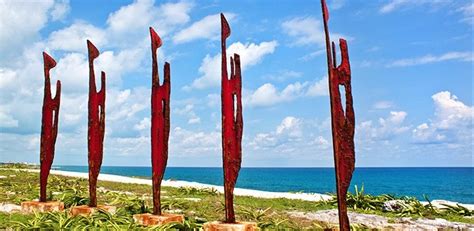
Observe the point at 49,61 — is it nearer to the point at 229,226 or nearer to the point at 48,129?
the point at 48,129

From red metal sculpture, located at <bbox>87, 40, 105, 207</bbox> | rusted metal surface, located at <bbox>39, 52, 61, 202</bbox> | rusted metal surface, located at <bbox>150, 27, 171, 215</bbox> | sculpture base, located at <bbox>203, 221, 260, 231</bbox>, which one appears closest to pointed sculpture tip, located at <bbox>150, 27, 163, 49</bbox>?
rusted metal surface, located at <bbox>150, 27, 171, 215</bbox>

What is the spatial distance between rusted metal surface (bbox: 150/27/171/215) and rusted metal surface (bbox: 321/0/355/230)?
155 inches

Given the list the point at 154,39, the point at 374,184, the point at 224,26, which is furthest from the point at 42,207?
the point at 374,184

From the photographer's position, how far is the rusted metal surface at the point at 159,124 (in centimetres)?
917

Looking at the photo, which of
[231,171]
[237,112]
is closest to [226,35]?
[237,112]

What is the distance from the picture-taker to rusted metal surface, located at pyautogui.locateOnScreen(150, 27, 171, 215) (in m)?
9.17

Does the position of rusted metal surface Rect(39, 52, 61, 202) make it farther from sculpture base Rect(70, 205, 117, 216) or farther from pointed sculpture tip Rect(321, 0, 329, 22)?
pointed sculpture tip Rect(321, 0, 329, 22)

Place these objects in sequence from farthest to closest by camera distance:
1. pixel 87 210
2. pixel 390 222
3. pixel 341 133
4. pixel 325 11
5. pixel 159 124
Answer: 1. pixel 390 222
2. pixel 87 210
3. pixel 159 124
4. pixel 325 11
5. pixel 341 133

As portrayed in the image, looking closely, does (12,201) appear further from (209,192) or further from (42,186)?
(209,192)

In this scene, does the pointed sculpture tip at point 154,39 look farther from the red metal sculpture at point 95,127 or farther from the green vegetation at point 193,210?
the green vegetation at point 193,210

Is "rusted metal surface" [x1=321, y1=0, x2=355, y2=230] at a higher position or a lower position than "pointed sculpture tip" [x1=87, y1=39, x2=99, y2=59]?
lower

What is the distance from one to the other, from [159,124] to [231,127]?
1.71m

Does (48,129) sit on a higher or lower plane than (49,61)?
lower

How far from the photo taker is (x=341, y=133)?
602 cm
